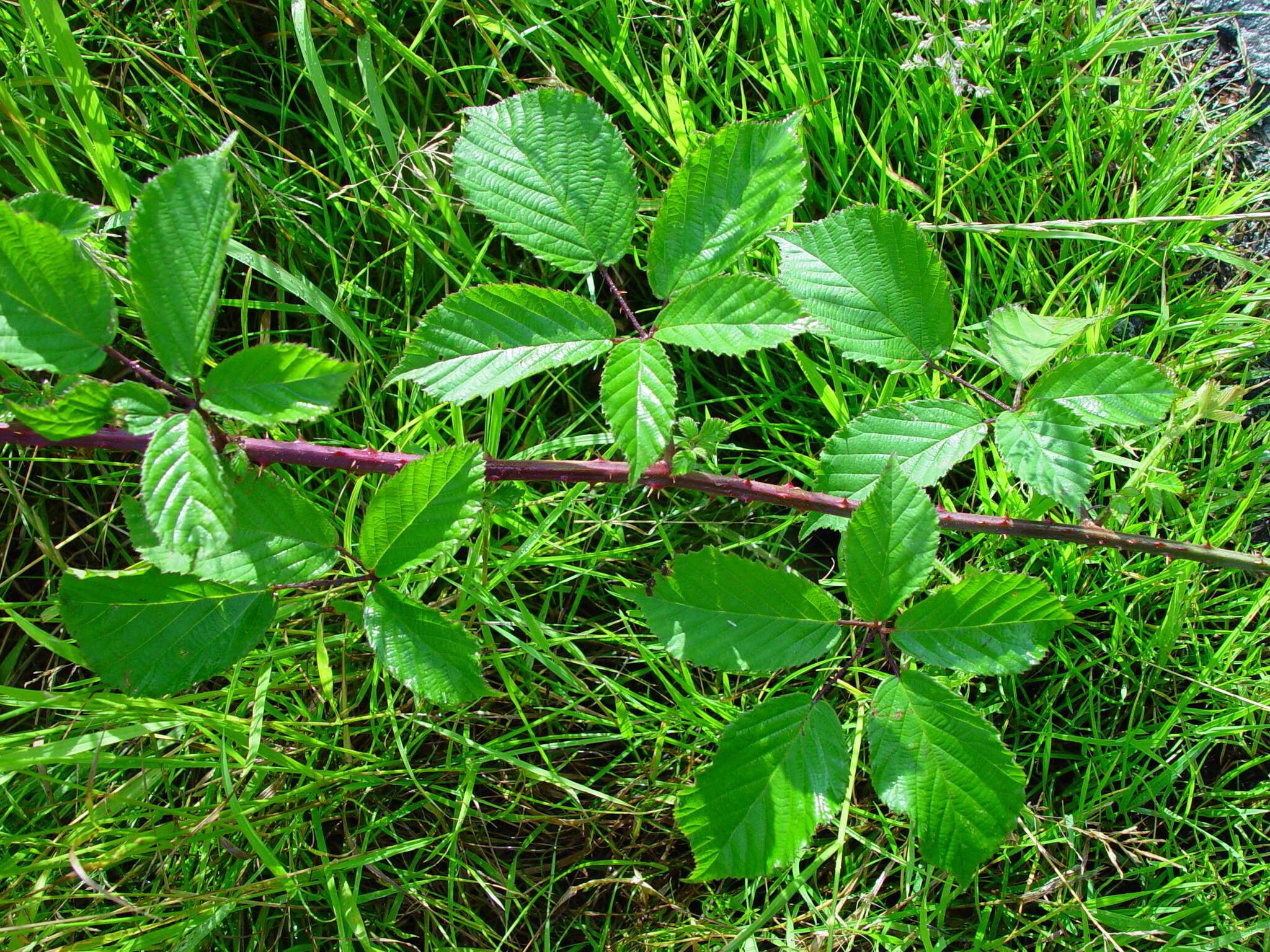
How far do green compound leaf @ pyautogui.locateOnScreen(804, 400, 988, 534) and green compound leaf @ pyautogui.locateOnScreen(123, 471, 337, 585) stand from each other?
0.75m

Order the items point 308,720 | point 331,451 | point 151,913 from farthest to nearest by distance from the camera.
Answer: point 308,720 → point 151,913 → point 331,451

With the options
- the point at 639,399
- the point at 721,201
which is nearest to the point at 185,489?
the point at 639,399

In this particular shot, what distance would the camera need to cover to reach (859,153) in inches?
70.9

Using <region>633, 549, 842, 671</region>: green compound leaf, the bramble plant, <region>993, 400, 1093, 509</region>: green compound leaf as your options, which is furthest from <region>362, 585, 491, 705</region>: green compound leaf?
<region>993, 400, 1093, 509</region>: green compound leaf

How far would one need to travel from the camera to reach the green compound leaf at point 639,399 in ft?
3.67

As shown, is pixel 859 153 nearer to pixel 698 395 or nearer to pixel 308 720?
pixel 698 395

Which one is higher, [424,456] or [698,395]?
[424,456]

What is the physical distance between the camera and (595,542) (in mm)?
1765

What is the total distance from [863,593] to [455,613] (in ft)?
2.48

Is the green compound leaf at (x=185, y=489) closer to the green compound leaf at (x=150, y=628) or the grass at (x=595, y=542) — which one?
the green compound leaf at (x=150, y=628)

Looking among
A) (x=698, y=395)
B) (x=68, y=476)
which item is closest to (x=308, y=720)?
(x=68, y=476)

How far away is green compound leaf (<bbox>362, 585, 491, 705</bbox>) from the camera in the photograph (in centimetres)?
124

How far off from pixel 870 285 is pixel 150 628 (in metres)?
1.16

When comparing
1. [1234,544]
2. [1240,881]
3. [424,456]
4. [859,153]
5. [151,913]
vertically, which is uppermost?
[859,153]
